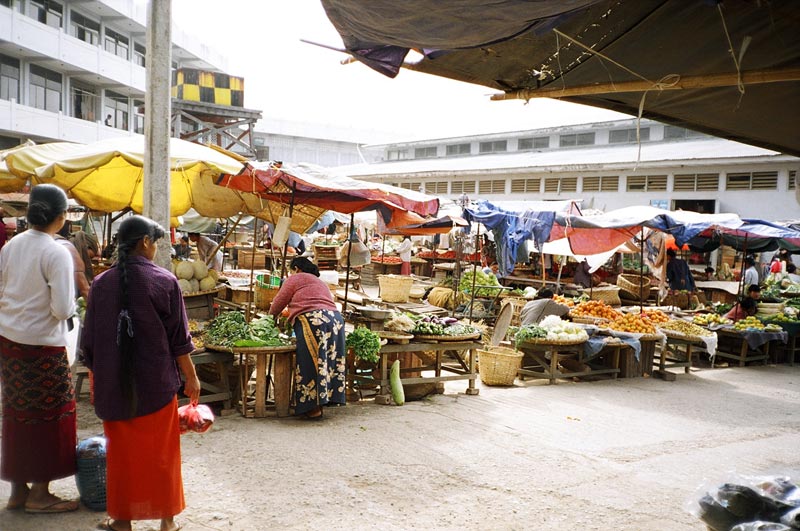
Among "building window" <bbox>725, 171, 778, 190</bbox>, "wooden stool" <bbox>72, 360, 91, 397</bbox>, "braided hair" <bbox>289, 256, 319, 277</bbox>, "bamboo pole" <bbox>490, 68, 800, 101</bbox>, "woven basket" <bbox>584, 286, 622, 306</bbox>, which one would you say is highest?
"building window" <bbox>725, 171, 778, 190</bbox>

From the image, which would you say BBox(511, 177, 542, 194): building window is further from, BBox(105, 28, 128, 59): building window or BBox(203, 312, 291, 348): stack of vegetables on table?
BBox(203, 312, 291, 348): stack of vegetables on table

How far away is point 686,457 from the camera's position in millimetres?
6082

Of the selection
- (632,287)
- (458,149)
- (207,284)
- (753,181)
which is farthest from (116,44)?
(753,181)

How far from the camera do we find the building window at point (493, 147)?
3275 centimetres

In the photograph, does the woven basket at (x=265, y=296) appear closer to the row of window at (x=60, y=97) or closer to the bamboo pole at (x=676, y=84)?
the bamboo pole at (x=676, y=84)

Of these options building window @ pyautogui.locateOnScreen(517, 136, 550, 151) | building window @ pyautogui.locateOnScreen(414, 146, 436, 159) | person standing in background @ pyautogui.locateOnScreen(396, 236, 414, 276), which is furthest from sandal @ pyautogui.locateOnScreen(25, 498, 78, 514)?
building window @ pyautogui.locateOnScreen(414, 146, 436, 159)

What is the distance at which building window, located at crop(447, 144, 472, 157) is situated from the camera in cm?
3441

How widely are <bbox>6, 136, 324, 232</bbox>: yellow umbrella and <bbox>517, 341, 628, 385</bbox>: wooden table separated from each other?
389 cm

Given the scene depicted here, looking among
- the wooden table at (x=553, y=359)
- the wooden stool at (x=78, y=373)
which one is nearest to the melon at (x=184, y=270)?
the wooden stool at (x=78, y=373)

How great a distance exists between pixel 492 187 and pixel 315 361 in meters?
23.1

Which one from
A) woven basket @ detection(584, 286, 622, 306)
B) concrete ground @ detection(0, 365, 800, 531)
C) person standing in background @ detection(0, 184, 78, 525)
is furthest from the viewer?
woven basket @ detection(584, 286, 622, 306)

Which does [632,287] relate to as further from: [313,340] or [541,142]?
[541,142]

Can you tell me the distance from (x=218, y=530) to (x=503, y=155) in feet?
96.5

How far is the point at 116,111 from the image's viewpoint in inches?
1241
